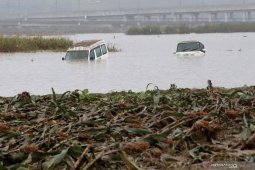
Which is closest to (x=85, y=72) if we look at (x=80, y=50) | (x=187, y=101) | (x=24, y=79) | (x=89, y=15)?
(x=24, y=79)

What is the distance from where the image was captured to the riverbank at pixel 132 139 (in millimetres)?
4344

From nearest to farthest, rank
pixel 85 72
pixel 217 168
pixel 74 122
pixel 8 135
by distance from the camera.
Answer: pixel 217 168 < pixel 8 135 < pixel 74 122 < pixel 85 72

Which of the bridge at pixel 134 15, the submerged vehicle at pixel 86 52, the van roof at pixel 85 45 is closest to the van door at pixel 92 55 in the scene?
the submerged vehicle at pixel 86 52

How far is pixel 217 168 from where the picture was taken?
419 cm

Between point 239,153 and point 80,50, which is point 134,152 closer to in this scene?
point 239,153

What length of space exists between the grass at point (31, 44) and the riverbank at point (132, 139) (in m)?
42.2

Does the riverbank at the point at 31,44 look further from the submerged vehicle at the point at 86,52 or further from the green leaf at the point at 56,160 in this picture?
the green leaf at the point at 56,160

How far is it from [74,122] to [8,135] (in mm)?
864

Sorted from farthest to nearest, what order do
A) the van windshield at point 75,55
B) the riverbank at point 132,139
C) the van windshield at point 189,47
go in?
1. the van windshield at point 189,47
2. the van windshield at point 75,55
3. the riverbank at point 132,139

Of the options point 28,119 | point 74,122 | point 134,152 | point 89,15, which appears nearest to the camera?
point 134,152

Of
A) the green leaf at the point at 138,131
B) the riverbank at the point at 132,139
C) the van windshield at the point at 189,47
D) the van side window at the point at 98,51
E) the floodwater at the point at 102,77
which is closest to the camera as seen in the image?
the riverbank at the point at 132,139

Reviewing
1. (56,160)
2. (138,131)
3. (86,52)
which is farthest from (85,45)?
(56,160)

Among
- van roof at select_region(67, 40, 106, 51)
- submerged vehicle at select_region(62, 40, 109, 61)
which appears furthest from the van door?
van roof at select_region(67, 40, 106, 51)

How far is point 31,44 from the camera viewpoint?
50.2 m
